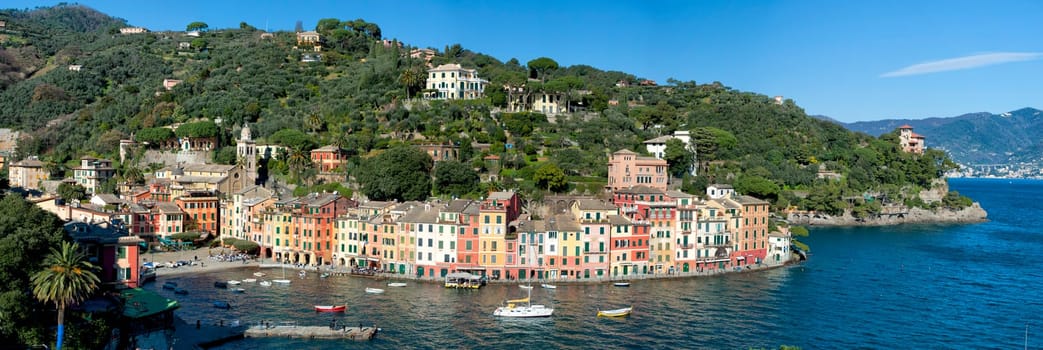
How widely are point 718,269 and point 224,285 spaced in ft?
147

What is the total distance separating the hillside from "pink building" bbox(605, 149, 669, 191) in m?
3.02

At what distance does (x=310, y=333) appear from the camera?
164 feet

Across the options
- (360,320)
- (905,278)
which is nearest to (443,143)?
(360,320)

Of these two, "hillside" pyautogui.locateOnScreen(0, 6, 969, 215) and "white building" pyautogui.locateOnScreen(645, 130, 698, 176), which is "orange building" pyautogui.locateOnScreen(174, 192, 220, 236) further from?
"white building" pyautogui.locateOnScreen(645, 130, 698, 176)

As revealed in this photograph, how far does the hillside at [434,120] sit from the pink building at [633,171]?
9.92 feet

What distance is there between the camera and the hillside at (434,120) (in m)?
105

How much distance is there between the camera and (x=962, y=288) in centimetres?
7025

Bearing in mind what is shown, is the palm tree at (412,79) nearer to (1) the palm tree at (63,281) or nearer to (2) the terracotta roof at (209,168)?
(2) the terracotta roof at (209,168)

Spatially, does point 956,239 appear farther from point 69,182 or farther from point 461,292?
point 69,182

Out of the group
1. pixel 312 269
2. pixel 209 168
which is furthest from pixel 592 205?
pixel 209 168

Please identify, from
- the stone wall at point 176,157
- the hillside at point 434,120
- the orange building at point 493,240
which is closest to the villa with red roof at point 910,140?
the hillside at point 434,120

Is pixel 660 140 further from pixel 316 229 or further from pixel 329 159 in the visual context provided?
pixel 316 229

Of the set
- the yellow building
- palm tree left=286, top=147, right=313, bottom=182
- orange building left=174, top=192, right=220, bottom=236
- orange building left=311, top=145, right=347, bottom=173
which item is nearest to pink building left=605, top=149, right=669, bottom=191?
orange building left=311, top=145, right=347, bottom=173

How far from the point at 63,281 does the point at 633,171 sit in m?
67.2
